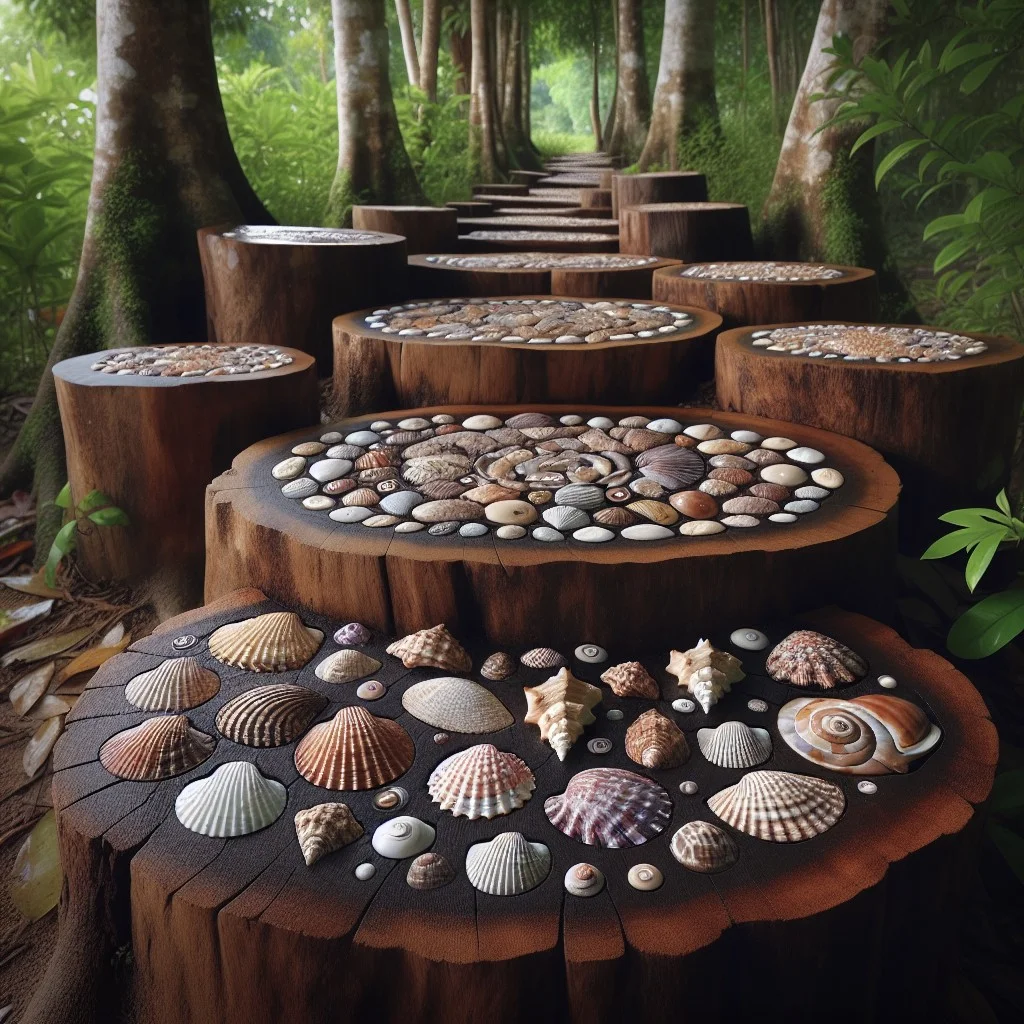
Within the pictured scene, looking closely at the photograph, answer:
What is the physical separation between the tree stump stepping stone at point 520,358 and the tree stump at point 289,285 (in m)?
0.40

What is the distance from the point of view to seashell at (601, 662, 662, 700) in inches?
65.5

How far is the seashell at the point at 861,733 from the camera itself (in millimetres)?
1448

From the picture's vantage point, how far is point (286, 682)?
1699 mm

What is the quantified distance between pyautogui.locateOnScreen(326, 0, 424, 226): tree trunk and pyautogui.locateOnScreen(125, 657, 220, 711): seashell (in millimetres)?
5421

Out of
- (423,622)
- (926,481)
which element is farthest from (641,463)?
(926,481)

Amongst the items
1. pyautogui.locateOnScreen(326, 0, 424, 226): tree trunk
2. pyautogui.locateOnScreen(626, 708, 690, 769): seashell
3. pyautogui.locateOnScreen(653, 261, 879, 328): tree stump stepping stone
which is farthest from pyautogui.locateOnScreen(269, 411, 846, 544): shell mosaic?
pyautogui.locateOnScreen(326, 0, 424, 226): tree trunk

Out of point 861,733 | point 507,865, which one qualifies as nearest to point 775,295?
point 861,733

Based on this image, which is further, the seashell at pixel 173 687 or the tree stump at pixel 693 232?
the tree stump at pixel 693 232

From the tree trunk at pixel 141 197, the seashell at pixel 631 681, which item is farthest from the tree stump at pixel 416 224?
the seashell at pixel 631 681

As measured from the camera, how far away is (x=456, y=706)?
160 centimetres

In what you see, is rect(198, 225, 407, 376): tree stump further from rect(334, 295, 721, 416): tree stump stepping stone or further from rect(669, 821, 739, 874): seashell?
rect(669, 821, 739, 874): seashell

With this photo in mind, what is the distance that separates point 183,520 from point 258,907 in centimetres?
197

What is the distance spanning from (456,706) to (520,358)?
1612 millimetres

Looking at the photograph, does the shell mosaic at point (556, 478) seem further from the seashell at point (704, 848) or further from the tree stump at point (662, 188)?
the tree stump at point (662, 188)
